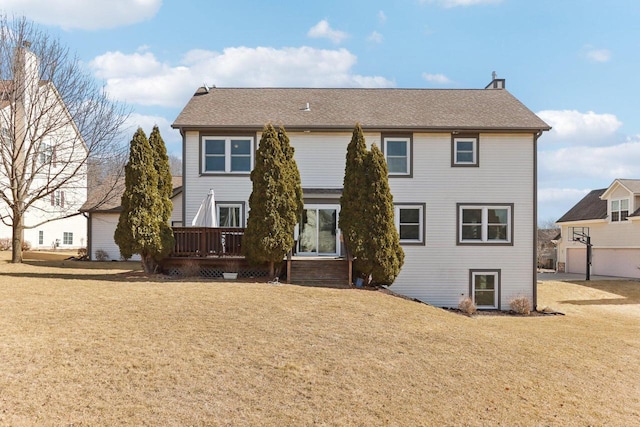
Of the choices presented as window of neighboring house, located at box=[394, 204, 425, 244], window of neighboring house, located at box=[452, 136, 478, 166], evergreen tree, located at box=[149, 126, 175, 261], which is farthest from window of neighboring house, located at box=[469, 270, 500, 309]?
evergreen tree, located at box=[149, 126, 175, 261]

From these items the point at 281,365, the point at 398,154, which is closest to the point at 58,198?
the point at 398,154

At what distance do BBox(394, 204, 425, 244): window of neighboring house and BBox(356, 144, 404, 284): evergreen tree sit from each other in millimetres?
3031

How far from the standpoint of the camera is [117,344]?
7332mm

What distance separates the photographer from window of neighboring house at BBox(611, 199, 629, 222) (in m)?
31.2

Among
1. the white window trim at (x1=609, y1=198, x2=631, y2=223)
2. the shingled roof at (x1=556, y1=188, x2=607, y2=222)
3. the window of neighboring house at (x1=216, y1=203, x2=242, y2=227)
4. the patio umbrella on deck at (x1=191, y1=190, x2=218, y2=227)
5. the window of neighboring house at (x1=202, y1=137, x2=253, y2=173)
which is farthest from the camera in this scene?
the shingled roof at (x1=556, y1=188, x2=607, y2=222)

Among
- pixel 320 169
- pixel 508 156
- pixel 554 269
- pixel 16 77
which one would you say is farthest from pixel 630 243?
pixel 16 77

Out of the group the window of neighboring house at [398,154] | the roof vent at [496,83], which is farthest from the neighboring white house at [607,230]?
the window of neighboring house at [398,154]

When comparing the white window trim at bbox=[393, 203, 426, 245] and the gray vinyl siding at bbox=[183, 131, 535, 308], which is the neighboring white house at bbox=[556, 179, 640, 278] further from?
the white window trim at bbox=[393, 203, 426, 245]

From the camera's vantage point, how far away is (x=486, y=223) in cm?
1789

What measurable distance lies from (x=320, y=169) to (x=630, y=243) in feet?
79.8

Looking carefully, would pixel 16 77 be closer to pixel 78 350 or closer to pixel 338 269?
pixel 338 269

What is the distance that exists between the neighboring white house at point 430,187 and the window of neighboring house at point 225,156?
A: 1.5 inches

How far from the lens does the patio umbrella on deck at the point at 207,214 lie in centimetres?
1620

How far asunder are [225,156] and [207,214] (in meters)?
2.51
